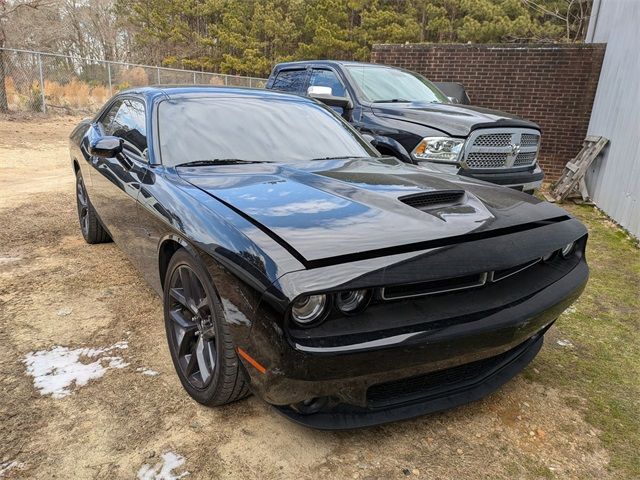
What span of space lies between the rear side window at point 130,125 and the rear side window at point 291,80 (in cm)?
282

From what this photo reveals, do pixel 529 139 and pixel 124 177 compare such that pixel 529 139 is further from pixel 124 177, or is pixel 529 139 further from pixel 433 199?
pixel 124 177

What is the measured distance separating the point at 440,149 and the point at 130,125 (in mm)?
2807

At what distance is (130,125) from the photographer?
3332mm

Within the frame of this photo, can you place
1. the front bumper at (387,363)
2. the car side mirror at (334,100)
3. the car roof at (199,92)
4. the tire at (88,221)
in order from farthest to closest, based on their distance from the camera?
the car side mirror at (334,100), the tire at (88,221), the car roof at (199,92), the front bumper at (387,363)

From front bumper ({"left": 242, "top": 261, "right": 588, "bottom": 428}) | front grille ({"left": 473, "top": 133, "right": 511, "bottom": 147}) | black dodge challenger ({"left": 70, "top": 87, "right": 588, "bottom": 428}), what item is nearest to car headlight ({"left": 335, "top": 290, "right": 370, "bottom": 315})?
black dodge challenger ({"left": 70, "top": 87, "right": 588, "bottom": 428})

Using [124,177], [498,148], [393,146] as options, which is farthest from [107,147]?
[498,148]

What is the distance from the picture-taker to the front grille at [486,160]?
4598 mm

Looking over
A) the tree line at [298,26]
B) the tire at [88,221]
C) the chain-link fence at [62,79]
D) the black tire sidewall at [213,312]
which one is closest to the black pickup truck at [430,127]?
the tire at [88,221]

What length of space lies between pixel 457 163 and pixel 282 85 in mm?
3273

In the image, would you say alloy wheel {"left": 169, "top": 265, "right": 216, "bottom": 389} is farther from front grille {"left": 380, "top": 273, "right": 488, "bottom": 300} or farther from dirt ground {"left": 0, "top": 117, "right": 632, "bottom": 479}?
front grille {"left": 380, "top": 273, "right": 488, "bottom": 300}

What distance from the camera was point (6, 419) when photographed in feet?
6.93

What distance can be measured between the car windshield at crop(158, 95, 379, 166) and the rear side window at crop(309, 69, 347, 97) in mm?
2328

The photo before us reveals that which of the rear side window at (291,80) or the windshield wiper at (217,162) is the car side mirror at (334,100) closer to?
the rear side window at (291,80)

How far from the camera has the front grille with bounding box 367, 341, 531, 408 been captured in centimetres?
185
